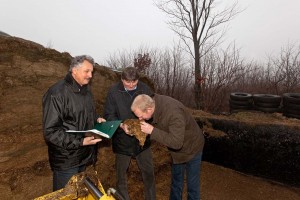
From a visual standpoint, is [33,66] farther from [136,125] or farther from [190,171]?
[190,171]

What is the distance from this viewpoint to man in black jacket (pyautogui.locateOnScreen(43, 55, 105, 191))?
8.50ft

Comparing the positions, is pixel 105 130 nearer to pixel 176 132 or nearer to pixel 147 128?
pixel 147 128

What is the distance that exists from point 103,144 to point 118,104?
3.61 feet

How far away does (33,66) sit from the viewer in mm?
3629

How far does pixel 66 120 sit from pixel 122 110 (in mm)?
910

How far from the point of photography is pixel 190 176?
3469 mm

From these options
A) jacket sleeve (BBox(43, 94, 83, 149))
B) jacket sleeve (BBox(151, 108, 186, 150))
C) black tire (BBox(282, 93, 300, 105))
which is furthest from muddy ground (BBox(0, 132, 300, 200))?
black tire (BBox(282, 93, 300, 105))

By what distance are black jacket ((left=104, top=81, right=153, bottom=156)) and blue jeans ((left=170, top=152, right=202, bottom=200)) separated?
0.54 meters

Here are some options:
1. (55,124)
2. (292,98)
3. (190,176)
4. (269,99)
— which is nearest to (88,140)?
(55,124)

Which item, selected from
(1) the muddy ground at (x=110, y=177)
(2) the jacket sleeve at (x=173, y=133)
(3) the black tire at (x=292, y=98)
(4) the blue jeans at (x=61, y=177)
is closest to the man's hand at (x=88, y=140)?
(4) the blue jeans at (x=61, y=177)

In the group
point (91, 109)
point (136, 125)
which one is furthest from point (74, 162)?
point (136, 125)

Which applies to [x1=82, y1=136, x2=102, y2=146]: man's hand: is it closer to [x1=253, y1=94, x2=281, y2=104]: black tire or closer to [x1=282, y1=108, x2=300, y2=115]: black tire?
[x1=282, y1=108, x2=300, y2=115]: black tire

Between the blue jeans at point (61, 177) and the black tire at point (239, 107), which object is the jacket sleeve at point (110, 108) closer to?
the blue jeans at point (61, 177)

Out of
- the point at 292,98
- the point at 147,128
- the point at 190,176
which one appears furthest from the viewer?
the point at 292,98
